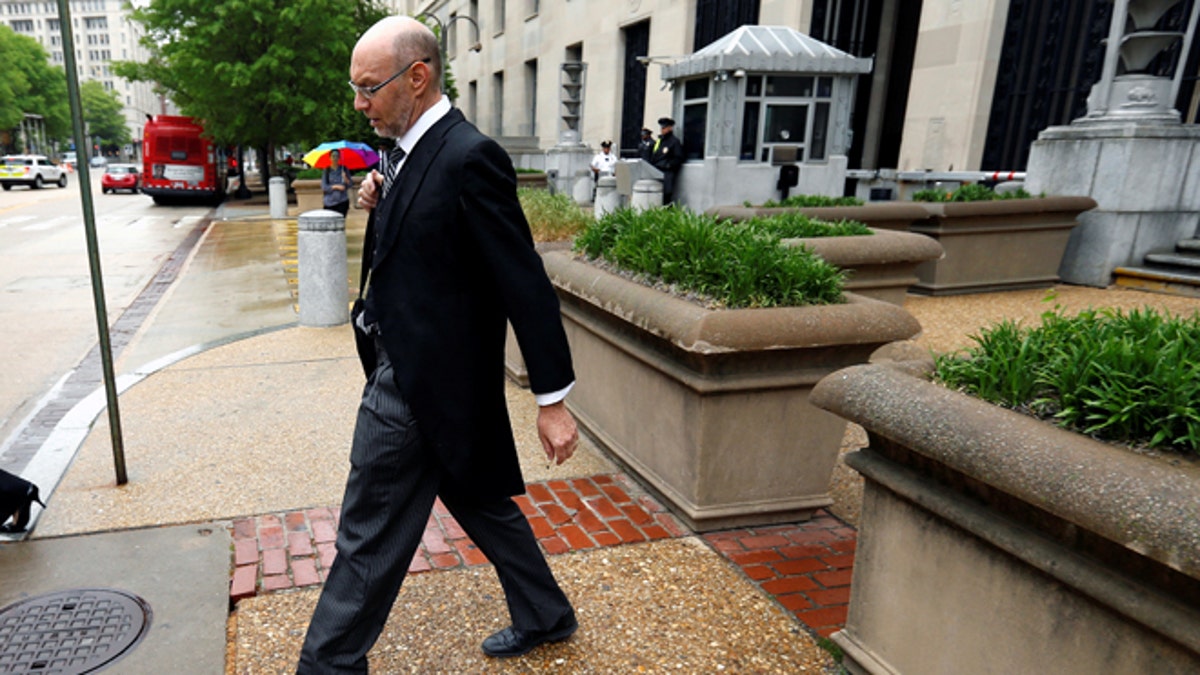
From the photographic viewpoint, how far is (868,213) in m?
8.67

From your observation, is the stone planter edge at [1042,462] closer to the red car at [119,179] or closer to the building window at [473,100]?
the red car at [119,179]

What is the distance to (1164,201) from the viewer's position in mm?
9312

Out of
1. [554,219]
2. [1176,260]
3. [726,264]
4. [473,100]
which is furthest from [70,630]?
[473,100]

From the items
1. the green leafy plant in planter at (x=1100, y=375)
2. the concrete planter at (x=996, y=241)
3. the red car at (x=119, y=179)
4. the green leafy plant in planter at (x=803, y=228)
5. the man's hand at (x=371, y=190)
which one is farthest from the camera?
the red car at (x=119, y=179)

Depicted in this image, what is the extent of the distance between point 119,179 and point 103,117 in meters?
104

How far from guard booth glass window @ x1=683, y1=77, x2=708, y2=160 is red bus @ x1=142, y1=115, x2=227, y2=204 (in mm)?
20855

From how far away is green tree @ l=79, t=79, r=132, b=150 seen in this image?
370ft

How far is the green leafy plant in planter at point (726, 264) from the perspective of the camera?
367 cm

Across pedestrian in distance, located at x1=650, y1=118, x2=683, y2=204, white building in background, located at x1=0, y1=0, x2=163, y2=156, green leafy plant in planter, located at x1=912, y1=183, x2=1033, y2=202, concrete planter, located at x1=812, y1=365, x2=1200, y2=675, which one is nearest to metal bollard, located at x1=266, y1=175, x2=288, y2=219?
pedestrian in distance, located at x1=650, y1=118, x2=683, y2=204

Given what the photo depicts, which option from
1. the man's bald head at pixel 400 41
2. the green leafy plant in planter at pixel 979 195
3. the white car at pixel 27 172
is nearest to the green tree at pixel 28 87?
the white car at pixel 27 172

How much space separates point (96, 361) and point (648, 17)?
2206 centimetres

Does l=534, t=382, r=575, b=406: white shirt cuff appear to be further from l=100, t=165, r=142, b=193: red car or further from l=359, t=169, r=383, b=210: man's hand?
l=100, t=165, r=142, b=193: red car

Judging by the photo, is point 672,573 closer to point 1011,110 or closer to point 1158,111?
point 1158,111

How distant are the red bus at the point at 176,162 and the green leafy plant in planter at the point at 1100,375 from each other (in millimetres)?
30878
